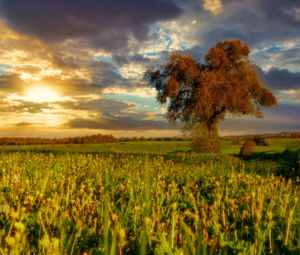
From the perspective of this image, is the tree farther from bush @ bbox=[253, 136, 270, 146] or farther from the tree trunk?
bush @ bbox=[253, 136, 270, 146]

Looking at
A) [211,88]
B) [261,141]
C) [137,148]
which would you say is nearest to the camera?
[211,88]

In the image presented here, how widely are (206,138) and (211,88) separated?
4334 millimetres

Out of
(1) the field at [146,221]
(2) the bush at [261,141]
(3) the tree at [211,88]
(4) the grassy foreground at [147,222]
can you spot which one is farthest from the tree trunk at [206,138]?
(4) the grassy foreground at [147,222]

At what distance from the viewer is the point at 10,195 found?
235 inches

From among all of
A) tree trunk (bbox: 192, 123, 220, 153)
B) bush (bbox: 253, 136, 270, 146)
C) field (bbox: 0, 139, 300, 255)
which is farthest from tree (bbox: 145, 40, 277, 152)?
field (bbox: 0, 139, 300, 255)

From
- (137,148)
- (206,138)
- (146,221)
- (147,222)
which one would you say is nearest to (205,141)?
(206,138)

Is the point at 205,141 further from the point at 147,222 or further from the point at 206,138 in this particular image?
the point at 147,222

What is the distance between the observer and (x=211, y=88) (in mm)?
35031

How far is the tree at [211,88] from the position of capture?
35312 millimetres

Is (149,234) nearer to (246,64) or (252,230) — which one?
(252,230)

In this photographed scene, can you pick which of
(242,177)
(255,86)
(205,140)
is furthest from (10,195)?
(255,86)

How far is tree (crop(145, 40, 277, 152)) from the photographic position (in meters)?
35.3

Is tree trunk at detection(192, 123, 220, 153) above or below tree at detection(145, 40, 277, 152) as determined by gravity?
below

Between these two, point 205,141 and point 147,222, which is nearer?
point 147,222
